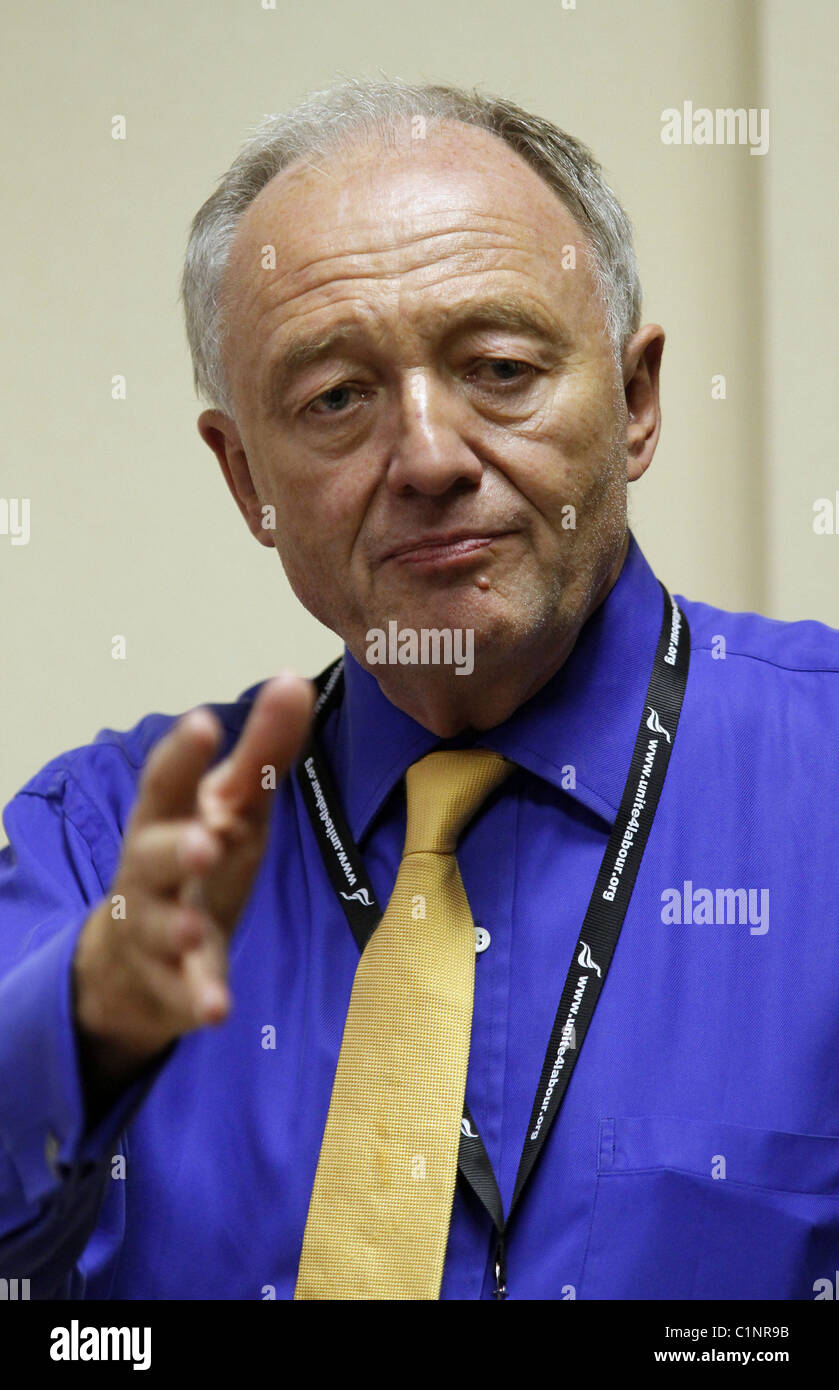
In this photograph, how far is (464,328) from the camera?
121 centimetres

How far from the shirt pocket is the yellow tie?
4.8 inches

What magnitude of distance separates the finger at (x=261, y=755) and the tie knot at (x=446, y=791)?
1.66 ft

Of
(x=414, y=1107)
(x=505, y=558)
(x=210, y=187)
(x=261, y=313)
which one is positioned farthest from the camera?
(x=210, y=187)

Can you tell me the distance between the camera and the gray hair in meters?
1.32

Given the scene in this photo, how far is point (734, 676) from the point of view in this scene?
1321 mm

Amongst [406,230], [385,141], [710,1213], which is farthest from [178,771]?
[385,141]

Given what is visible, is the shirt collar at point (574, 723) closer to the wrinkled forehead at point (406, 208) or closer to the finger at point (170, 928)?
the wrinkled forehead at point (406, 208)

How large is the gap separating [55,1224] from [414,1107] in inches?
10.5

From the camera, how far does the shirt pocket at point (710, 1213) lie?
1.04m

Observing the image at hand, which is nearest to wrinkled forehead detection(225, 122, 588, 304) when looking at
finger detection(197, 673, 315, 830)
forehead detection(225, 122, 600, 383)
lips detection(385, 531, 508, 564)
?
forehead detection(225, 122, 600, 383)

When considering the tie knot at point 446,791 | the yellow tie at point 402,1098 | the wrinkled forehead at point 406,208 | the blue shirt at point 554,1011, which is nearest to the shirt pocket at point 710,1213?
the blue shirt at point 554,1011

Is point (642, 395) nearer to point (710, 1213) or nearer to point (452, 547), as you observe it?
point (452, 547)
